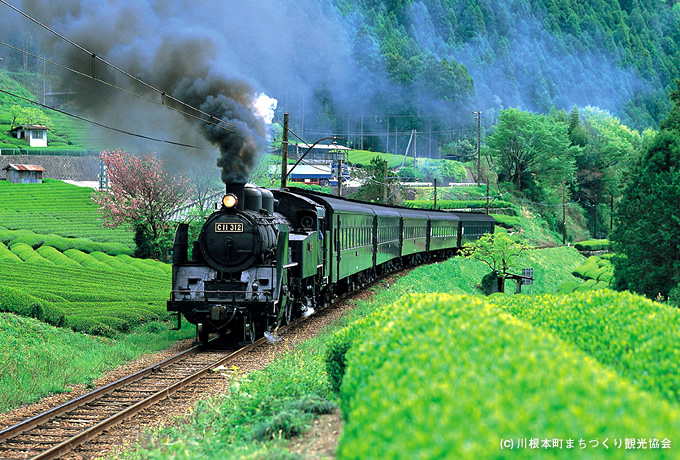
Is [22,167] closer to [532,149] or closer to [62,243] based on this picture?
[62,243]

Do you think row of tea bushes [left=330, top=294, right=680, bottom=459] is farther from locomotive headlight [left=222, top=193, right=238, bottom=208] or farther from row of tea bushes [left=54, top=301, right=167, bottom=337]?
row of tea bushes [left=54, top=301, right=167, bottom=337]

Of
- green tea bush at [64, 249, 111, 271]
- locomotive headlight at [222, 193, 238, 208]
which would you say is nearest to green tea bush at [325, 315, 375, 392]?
locomotive headlight at [222, 193, 238, 208]

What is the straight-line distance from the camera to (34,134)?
93.6m

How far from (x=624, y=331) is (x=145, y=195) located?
35552 millimetres

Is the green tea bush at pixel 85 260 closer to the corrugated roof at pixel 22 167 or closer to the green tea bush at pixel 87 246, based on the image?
the green tea bush at pixel 87 246

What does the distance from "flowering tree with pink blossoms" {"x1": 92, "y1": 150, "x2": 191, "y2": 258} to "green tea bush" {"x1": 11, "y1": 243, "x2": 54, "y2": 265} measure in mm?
5280

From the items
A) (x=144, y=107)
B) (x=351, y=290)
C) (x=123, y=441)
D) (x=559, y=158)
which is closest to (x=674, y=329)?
(x=123, y=441)

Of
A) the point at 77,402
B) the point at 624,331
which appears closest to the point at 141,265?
the point at 77,402

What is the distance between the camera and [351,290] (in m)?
26.4

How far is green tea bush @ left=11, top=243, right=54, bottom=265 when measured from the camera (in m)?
35.7

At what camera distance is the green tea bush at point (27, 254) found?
35.7 meters

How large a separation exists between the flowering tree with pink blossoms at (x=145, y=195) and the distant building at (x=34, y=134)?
5731 cm

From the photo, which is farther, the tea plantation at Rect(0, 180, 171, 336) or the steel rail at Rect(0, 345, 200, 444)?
the tea plantation at Rect(0, 180, 171, 336)

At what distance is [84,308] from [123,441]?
39.2 feet
